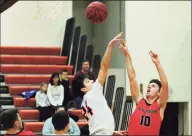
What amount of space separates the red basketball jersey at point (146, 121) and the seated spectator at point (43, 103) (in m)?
4.78

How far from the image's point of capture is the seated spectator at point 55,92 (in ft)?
30.0

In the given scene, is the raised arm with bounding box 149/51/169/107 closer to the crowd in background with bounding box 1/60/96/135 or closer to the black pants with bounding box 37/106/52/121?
the crowd in background with bounding box 1/60/96/135

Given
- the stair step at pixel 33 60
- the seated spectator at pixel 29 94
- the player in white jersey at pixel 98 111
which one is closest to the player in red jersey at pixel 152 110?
the player in white jersey at pixel 98 111

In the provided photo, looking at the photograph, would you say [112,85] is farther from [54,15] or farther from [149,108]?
[149,108]

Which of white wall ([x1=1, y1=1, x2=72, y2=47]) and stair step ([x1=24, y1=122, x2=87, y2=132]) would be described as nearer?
stair step ([x1=24, y1=122, x2=87, y2=132])

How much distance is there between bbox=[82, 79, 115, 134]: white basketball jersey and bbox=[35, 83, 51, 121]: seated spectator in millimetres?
5014

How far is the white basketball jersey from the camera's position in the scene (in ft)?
13.2

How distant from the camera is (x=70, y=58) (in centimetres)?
1144

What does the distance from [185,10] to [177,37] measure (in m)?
0.72

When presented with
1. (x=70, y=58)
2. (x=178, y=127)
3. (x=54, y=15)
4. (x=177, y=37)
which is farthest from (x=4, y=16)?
(x=178, y=127)

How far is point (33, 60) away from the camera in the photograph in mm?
11227

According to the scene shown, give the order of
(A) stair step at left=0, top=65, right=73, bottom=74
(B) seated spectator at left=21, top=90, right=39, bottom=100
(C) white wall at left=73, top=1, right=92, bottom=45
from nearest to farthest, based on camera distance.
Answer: (B) seated spectator at left=21, top=90, right=39, bottom=100 → (A) stair step at left=0, top=65, right=73, bottom=74 → (C) white wall at left=73, top=1, right=92, bottom=45

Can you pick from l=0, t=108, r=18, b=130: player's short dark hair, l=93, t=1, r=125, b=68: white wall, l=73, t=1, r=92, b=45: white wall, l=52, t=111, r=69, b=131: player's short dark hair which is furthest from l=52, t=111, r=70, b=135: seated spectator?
l=73, t=1, r=92, b=45: white wall

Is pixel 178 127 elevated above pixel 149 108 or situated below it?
below
